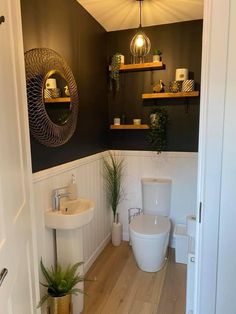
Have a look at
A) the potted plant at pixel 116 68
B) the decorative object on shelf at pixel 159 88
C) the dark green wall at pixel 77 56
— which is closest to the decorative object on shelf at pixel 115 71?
the potted plant at pixel 116 68

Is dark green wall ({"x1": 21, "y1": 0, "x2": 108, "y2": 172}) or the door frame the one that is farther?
dark green wall ({"x1": 21, "y1": 0, "x2": 108, "y2": 172})

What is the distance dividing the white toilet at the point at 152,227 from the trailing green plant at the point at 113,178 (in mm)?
348

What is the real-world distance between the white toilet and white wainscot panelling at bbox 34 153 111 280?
0.46 m

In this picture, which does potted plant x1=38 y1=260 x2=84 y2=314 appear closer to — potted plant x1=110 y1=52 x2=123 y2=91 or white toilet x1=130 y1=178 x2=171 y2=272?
white toilet x1=130 y1=178 x2=171 y2=272

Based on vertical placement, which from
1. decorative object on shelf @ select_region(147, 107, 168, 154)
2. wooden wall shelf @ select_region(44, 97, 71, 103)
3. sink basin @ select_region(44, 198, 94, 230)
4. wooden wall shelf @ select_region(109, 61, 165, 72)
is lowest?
sink basin @ select_region(44, 198, 94, 230)

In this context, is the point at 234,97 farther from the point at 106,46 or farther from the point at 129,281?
the point at 106,46

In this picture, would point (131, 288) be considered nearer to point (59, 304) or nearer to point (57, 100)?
point (59, 304)

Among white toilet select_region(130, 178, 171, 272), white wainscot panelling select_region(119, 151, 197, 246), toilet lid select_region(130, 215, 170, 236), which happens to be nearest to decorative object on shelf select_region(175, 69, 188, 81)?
white wainscot panelling select_region(119, 151, 197, 246)

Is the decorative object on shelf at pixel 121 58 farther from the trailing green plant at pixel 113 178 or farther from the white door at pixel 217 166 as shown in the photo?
the white door at pixel 217 166

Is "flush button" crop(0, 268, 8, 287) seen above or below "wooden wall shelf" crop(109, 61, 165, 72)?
below

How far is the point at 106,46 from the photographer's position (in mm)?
2932

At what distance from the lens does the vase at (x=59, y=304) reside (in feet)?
5.31

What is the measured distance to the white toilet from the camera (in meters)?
2.34

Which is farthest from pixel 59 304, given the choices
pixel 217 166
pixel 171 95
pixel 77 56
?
pixel 171 95
